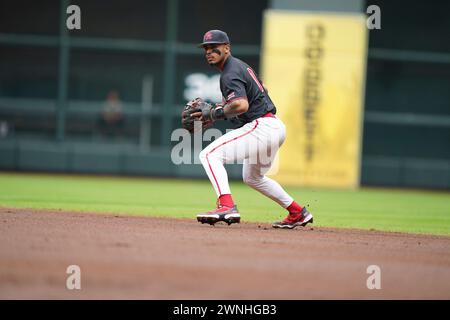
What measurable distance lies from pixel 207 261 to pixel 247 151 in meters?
2.33

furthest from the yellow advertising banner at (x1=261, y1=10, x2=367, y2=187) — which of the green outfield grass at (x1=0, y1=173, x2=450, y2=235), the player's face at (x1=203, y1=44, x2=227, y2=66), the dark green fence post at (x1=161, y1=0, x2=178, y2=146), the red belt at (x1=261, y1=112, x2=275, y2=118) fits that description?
the player's face at (x1=203, y1=44, x2=227, y2=66)

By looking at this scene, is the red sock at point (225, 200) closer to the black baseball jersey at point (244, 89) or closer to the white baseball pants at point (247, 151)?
the white baseball pants at point (247, 151)

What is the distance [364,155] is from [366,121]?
2.85 feet

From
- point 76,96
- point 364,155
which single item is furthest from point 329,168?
point 76,96

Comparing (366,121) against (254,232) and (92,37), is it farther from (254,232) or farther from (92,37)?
(254,232)

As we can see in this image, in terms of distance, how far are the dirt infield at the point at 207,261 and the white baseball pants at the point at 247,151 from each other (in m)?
0.52

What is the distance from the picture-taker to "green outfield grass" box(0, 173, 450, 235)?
10.6 metres

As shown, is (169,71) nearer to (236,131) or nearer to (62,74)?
(62,74)

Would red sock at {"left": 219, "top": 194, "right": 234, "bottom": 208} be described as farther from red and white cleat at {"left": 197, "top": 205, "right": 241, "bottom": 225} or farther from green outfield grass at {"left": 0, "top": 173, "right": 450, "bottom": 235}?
green outfield grass at {"left": 0, "top": 173, "right": 450, "bottom": 235}

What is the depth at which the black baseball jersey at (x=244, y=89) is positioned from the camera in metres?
7.92

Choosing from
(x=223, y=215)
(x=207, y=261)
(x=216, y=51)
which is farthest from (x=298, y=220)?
(x=207, y=261)

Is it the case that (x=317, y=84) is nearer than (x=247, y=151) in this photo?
No

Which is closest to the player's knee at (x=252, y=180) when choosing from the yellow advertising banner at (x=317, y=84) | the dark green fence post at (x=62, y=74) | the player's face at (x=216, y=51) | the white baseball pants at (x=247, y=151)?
the white baseball pants at (x=247, y=151)

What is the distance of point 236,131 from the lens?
26.9ft
